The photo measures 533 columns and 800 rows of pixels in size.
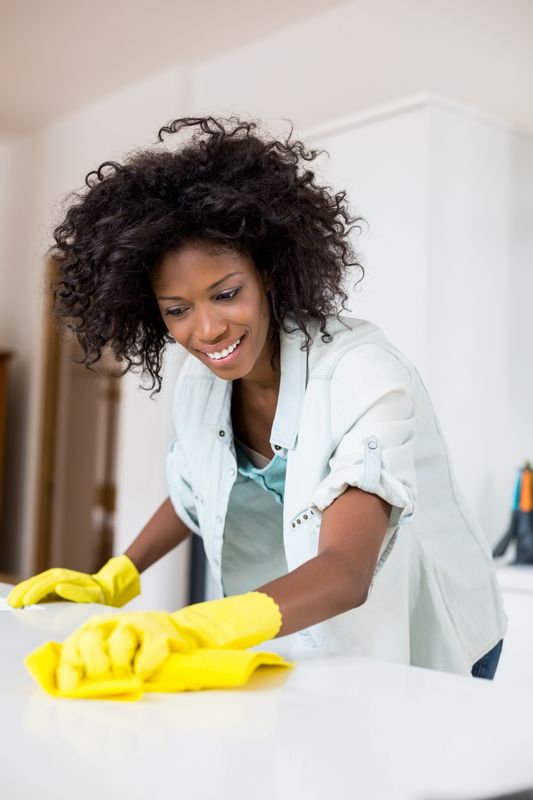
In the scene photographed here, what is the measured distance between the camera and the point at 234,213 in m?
1.35

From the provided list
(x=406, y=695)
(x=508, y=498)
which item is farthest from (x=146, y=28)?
(x=406, y=695)

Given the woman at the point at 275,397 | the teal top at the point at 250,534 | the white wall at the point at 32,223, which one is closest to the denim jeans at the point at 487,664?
the woman at the point at 275,397

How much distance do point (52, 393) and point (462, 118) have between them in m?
3.19

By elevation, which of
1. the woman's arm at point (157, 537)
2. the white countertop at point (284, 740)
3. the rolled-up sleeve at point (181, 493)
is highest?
the rolled-up sleeve at point (181, 493)

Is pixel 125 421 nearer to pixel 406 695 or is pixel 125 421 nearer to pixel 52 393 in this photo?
pixel 52 393

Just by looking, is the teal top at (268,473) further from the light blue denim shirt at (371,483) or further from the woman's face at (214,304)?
the woman's face at (214,304)

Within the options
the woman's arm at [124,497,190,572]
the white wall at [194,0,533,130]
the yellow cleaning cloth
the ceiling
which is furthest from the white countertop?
the ceiling

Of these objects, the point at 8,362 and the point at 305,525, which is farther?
the point at 8,362

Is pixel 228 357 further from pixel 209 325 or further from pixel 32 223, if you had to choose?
pixel 32 223

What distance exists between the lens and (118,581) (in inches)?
55.9

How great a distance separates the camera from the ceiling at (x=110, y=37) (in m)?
3.91

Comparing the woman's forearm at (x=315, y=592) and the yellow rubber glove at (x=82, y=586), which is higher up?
the woman's forearm at (x=315, y=592)

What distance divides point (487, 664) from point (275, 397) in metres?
0.53

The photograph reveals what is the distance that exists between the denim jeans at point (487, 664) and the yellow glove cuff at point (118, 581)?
0.54 meters
